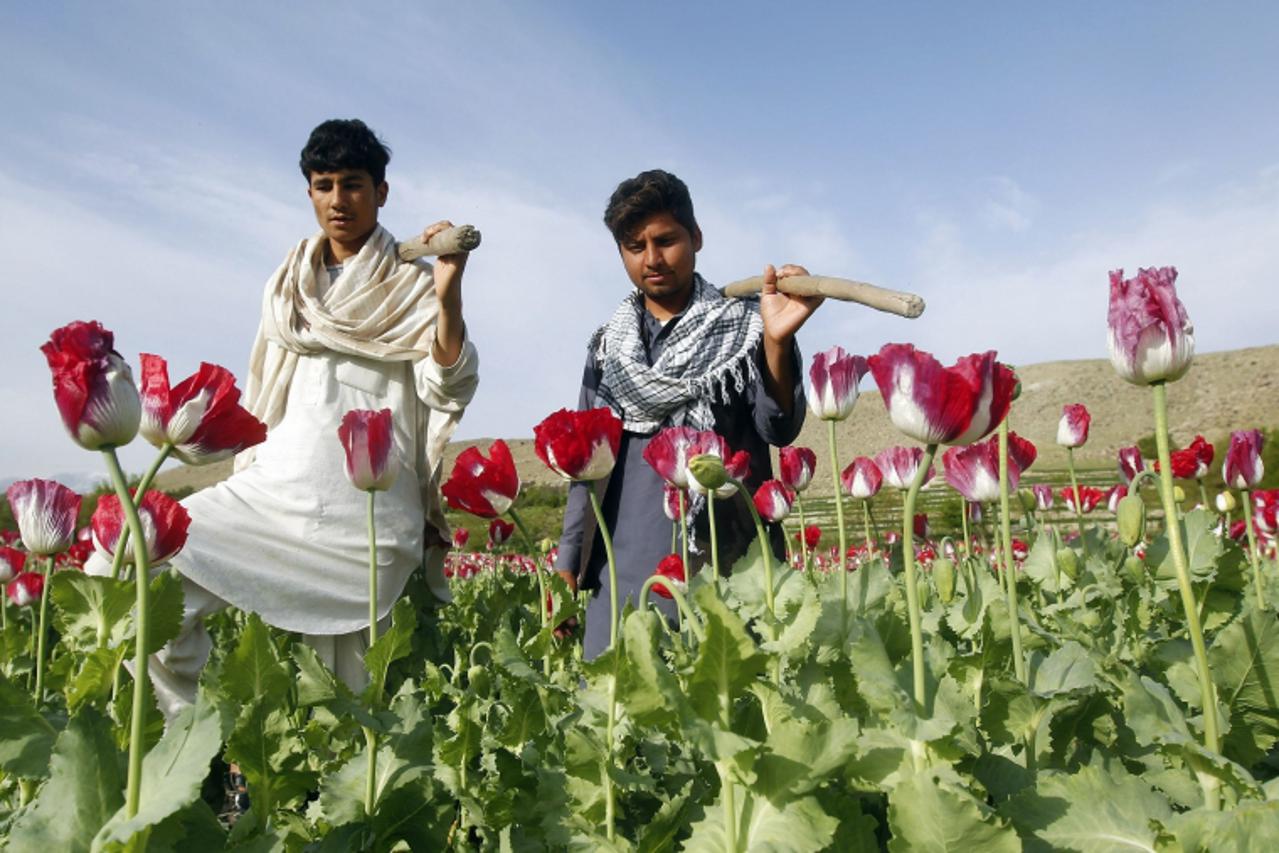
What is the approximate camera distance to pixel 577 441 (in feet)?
5.53

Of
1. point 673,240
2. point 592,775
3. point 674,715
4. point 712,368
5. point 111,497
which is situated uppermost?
point 673,240

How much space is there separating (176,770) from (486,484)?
1.06 metres

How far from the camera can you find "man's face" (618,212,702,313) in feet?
8.73

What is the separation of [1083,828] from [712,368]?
1.75 metres

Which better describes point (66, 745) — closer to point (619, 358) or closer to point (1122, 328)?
point (1122, 328)

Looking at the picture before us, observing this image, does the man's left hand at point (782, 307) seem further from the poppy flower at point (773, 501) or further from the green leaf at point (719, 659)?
the green leaf at point (719, 659)

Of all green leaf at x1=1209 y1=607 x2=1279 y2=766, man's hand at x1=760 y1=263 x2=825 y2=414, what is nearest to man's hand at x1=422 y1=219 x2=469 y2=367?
man's hand at x1=760 y1=263 x2=825 y2=414

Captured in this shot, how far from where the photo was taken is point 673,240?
2684 millimetres

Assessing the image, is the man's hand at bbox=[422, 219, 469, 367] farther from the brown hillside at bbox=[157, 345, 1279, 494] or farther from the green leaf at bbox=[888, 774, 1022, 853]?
the brown hillside at bbox=[157, 345, 1279, 494]

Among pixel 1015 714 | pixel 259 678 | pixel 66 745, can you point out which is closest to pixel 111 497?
pixel 259 678

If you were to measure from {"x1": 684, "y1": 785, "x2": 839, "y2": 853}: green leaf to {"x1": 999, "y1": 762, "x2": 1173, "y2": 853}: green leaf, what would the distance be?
0.64ft

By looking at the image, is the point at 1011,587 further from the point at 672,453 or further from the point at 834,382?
the point at 672,453

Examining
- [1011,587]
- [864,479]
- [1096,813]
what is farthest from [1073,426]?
[1096,813]

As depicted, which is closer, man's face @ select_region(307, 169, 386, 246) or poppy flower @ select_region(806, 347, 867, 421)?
poppy flower @ select_region(806, 347, 867, 421)
